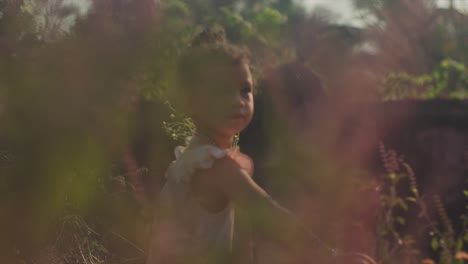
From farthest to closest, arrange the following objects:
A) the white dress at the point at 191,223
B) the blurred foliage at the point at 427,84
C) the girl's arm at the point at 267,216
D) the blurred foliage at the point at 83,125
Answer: the blurred foliage at the point at 427,84 < the blurred foliage at the point at 83,125 < the white dress at the point at 191,223 < the girl's arm at the point at 267,216

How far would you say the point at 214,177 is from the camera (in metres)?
2.74

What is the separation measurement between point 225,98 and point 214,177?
1.03ft

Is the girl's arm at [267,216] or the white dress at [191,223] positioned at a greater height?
the girl's arm at [267,216]

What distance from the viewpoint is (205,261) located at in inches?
112

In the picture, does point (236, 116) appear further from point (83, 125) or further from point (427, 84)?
point (427, 84)

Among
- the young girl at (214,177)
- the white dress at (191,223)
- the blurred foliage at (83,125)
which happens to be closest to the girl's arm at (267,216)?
the young girl at (214,177)

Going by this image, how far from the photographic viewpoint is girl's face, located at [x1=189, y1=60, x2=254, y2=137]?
2.84 meters

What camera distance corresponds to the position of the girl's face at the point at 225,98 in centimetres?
284

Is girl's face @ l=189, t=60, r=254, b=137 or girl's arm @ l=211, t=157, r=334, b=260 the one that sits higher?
girl's face @ l=189, t=60, r=254, b=137

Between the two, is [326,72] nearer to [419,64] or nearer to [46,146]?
[419,64]

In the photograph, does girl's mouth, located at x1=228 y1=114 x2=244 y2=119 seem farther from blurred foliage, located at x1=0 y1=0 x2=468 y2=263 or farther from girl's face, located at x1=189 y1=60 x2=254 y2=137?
blurred foliage, located at x1=0 y1=0 x2=468 y2=263

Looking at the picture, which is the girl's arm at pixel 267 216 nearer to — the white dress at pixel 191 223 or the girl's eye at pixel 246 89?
the white dress at pixel 191 223

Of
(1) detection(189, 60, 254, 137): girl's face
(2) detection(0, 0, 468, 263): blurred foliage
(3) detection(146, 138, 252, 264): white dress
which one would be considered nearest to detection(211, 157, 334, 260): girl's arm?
(3) detection(146, 138, 252, 264): white dress

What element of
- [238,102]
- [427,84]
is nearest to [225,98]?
[238,102]
